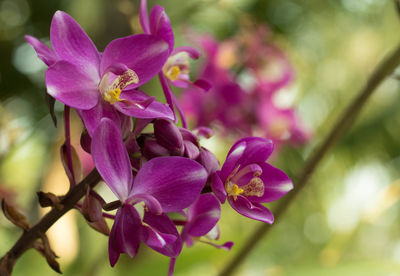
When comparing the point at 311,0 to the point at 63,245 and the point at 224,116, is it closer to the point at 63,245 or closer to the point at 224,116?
the point at 224,116

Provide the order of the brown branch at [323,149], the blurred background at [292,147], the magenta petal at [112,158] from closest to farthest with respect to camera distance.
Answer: the magenta petal at [112,158] < the brown branch at [323,149] < the blurred background at [292,147]

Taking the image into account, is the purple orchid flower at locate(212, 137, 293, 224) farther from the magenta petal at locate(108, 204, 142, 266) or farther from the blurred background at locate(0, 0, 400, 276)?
the blurred background at locate(0, 0, 400, 276)

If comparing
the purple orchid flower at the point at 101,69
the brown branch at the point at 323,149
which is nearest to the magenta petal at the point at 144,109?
the purple orchid flower at the point at 101,69

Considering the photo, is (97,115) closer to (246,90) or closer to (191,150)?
(191,150)

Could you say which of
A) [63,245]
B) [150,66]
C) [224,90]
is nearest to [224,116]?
[224,90]

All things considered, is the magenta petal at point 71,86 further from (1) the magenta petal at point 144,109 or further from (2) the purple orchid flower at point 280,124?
(2) the purple orchid flower at point 280,124

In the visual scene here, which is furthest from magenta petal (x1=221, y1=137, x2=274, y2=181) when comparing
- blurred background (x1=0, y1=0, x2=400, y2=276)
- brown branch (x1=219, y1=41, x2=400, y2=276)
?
blurred background (x1=0, y1=0, x2=400, y2=276)

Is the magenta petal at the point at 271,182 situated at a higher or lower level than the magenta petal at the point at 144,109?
lower
